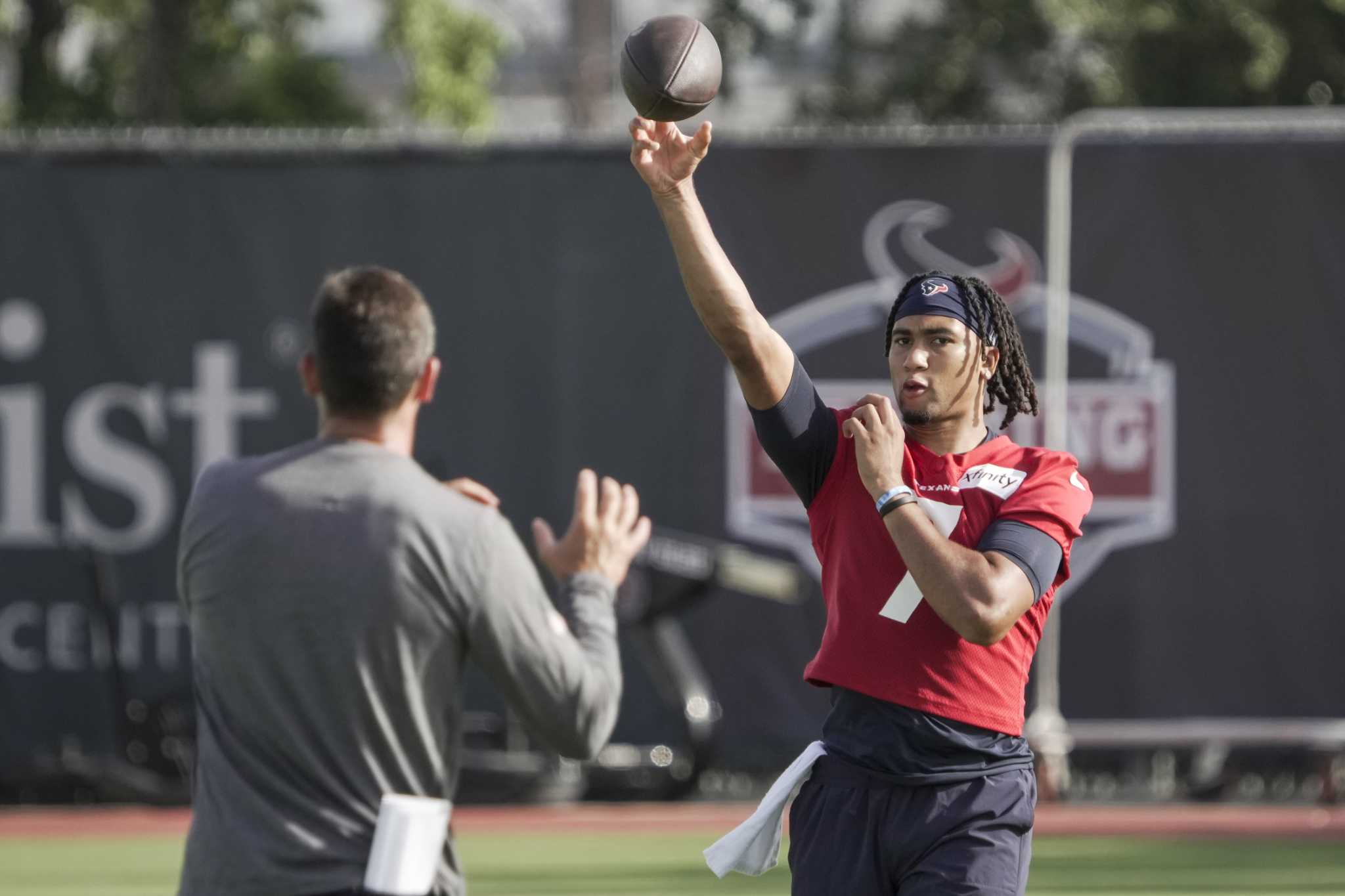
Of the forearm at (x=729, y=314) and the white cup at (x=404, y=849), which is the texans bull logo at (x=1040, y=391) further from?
the white cup at (x=404, y=849)

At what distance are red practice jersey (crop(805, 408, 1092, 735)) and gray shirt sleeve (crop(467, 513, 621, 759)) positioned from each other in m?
0.91

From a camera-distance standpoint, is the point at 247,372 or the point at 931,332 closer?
the point at 931,332

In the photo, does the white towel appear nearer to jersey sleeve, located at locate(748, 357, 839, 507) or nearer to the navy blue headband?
jersey sleeve, located at locate(748, 357, 839, 507)

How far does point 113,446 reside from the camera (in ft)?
35.8

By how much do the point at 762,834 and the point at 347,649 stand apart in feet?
4.39

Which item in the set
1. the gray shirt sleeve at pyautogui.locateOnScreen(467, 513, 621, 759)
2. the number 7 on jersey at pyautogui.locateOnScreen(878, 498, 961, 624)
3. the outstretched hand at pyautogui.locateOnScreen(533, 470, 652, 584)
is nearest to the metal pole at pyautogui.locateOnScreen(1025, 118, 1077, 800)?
the number 7 on jersey at pyautogui.locateOnScreen(878, 498, 961, 624)

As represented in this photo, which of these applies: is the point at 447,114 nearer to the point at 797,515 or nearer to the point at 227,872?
the point at 797,515

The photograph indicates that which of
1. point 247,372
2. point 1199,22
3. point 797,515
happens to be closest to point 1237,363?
point 797,515

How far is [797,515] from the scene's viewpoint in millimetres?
10820

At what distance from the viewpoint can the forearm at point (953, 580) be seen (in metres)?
3.95

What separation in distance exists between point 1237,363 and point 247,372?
5.54 metres

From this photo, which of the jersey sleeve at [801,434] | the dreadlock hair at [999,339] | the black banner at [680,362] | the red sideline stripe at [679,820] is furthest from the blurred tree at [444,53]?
the jersey sleeve at [801,434]

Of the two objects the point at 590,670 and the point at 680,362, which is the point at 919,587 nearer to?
the point at 590,670

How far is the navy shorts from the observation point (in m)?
3.98
